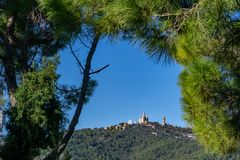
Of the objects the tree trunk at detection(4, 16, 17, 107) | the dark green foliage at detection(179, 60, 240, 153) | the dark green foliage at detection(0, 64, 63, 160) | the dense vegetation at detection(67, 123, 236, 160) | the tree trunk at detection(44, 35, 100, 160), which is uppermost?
the dense vegetation at detection(67, 123, 236, 160)

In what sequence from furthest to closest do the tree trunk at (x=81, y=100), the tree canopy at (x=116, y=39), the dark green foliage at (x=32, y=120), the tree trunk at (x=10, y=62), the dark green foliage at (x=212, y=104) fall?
the tree trunk at (x=10, y=62) → the dark green foliage at (x=32, y=120) → the tree trunk at (x=81, y=100) → the dark green foliage at (x=212, y=104) → the tree canopy at (x=116, y=39)

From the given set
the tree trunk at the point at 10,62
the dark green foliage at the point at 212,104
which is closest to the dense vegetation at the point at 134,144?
the tree trunk at the point at 10,62

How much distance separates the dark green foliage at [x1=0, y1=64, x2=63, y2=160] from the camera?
8.38 metres

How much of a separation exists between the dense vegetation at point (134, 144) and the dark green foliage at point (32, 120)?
262 ft

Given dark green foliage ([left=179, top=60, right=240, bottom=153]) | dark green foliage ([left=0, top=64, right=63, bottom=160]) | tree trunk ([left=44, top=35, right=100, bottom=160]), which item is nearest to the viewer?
dark green foliage ([left=179, top=60, right=240, bottom=153])

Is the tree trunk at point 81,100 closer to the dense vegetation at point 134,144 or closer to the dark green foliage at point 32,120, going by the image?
the dark green foliage at point 32,120

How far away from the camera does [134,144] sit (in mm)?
113938

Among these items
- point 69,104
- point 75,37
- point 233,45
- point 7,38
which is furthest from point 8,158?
point 233,45

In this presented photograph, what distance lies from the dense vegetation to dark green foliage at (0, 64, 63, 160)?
262 feet

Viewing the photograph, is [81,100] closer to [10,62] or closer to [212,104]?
[212,104]

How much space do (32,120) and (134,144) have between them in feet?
349

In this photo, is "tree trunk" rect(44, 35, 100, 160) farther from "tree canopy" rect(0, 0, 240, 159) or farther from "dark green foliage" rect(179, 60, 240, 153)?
"dark green foliage" rect(179, 60, 240, 153)

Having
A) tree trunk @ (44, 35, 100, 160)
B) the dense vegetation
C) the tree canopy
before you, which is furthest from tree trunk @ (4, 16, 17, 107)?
the dense vegetation

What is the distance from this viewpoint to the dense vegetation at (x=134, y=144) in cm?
9794
